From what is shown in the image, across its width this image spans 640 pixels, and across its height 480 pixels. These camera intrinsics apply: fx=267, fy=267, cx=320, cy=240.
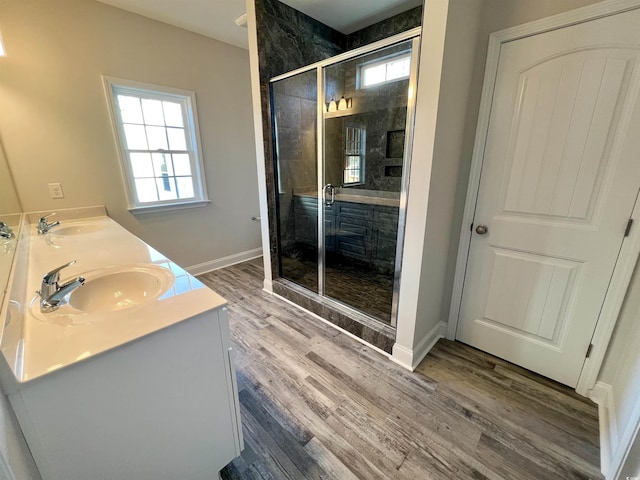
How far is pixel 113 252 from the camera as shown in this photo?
58.9 inches

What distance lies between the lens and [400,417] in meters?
1.44

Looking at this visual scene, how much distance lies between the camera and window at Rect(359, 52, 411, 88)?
1.94 m

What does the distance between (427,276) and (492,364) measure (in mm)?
787

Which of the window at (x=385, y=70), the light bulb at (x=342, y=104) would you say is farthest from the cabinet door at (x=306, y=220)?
the window at (x=385, y=70)

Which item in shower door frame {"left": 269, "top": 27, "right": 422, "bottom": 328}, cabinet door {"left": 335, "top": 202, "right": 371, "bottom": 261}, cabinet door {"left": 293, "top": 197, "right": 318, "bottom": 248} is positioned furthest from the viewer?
cabinet door {"left": 335, "top": 202, "right": 371, "bottom": 261}

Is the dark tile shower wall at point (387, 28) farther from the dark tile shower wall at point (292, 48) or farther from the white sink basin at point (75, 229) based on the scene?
the white sink basin at point (75, 229)

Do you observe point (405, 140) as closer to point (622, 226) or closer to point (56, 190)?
point (622, 226)

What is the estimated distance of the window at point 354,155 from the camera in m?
3.04

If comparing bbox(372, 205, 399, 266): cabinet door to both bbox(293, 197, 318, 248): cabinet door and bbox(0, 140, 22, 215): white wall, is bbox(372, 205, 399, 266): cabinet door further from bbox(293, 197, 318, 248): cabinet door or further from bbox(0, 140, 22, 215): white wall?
bbox(0, 140, 22, 215): white wall

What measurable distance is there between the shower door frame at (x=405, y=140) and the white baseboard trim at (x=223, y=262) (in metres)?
1.60

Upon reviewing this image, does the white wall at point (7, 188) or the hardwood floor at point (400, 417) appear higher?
the white wall at point (7, 188)

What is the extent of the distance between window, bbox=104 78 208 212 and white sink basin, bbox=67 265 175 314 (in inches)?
71.6

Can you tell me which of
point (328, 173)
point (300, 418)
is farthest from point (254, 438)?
point (328, 173)

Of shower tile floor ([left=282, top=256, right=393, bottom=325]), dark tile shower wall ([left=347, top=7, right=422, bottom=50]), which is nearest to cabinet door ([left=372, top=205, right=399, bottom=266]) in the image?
shower tile floor ([left=282, top=256, right=393, bottom=325])
